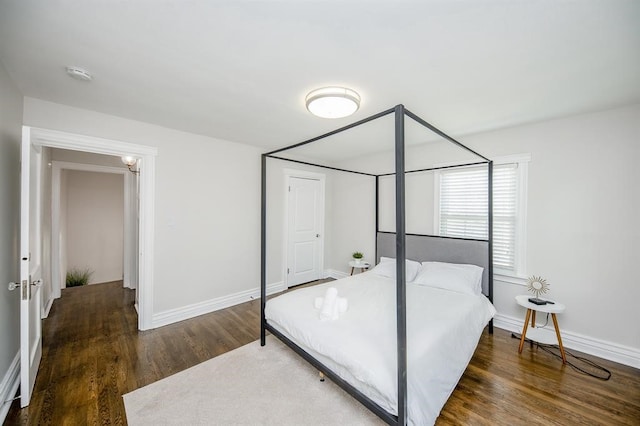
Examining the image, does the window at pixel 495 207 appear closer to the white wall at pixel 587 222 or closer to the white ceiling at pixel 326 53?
the white wall at pixel 587 222

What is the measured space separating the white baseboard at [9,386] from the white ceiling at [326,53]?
2252 mm

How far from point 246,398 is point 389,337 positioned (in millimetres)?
1168

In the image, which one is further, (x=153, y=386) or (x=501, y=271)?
(x=501, y=271)

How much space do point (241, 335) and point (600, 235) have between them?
3.92 metres

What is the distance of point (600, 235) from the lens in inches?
101

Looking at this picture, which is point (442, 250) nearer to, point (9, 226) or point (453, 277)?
point (453, 277)

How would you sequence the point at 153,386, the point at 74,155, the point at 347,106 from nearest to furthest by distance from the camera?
the point at 153,386
the point at 347,106
the point at 74,155

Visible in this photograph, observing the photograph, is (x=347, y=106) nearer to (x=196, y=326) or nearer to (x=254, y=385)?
(x=254, y=385)

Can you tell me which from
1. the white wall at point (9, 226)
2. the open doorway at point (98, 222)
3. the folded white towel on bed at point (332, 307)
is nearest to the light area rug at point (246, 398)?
the folded white towel on bed at point (332, 307)

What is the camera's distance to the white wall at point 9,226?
5.98 ft

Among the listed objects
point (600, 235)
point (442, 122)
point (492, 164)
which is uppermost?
point (442, 122)

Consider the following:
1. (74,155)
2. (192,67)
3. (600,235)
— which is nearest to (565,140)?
(600,235)

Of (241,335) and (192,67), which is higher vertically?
(192,67)

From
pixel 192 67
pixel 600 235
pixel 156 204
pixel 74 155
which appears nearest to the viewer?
pixel 192 67
